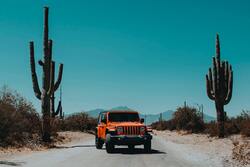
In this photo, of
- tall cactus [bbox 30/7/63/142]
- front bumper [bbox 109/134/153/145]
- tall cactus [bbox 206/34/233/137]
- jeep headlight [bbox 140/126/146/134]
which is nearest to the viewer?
front bumper [bbox 109/134/153/145]

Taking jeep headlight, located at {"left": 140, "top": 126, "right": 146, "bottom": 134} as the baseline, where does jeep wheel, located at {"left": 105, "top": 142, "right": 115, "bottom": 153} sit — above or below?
below

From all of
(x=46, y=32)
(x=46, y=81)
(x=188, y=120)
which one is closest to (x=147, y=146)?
(x=46, y=81)

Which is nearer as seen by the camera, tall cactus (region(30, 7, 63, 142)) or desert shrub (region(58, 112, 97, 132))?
tall cactus (region(30, 7, 63, 142))

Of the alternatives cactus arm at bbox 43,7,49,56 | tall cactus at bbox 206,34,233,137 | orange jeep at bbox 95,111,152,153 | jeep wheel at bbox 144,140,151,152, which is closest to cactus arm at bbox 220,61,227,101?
tall cactus at bbox 206,34,233,137

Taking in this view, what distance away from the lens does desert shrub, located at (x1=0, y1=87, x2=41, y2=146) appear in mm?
26141

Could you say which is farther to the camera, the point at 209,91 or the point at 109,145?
the point at 209,91

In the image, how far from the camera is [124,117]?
23219 millimetres

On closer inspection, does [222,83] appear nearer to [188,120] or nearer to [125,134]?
[125,134]

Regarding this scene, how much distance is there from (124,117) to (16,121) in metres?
7.93

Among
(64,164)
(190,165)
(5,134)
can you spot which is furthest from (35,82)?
(190,165)

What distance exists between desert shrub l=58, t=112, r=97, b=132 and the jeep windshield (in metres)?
30.9

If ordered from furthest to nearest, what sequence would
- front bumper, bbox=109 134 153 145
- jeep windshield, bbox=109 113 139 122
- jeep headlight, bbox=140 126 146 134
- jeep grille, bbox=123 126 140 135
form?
1. jeep windshield, bbox=109 113 139 122
2. jeep headlight, bbox=140 126 146 134
3. jeep grille, bbox=123 126 140 135
4. front bumper, bbox=109 134 153 145

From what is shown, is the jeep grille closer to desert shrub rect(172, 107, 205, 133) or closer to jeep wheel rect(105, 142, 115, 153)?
jeep wheel rect(105, 142, 115, 153)

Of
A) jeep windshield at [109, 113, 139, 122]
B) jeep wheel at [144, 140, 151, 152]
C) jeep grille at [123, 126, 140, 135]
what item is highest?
jeep windshield at [109, 113, 139, 122]
